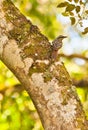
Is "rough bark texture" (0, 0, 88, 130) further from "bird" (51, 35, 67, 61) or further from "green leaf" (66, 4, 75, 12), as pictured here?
"green leaf" (66, 4, 75, 12)

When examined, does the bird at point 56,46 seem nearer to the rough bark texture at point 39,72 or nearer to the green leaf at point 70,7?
the rough bark texture at point 39,72

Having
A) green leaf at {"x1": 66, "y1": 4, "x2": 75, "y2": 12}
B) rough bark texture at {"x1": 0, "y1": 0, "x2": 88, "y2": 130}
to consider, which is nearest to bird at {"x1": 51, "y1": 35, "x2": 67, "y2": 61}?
rough bark texture at {"x1": 0, "y1": 0, "x2": 88, "y2": 130}

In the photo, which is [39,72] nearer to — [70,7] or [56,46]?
[56,46]

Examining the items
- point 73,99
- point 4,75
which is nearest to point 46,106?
point 73,99

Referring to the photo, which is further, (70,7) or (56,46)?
(70,7)

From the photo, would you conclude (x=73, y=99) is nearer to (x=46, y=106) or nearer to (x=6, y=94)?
(x=46, y=106)

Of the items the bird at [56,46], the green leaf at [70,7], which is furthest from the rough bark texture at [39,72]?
the green leaf at [70,7]

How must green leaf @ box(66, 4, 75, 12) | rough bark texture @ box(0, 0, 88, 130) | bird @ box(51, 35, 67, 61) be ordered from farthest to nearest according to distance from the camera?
1. green leaf @ box(66, 4, 75, 12)
2. bird @ box(51, 35, 67, 61)
3. rough bark texture @ box(0, 0, 88, 130)

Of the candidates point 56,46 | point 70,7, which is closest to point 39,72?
point 56,46
